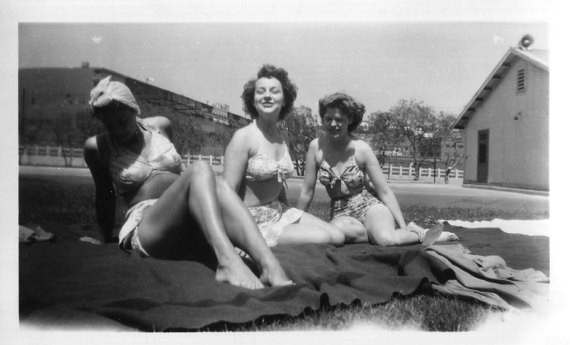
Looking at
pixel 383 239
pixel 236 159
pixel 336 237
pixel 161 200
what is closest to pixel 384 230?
pixel 383 239

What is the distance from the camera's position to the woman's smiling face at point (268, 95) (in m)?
2.76

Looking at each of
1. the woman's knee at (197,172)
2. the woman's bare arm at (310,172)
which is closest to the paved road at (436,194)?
the woman's bare arm at (310,172)

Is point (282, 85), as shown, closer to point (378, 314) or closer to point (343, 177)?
point (343, 177)

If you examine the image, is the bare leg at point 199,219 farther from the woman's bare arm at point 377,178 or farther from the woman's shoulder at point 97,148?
the woman's bare arm at point 377,178

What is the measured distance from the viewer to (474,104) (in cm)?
328

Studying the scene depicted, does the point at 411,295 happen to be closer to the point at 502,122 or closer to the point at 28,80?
the point at 502,122

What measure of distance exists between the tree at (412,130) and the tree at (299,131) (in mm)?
431

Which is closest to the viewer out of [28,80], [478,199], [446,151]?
[28,80]

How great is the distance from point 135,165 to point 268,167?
2.31 ft

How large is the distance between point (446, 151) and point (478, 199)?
0.63 metres

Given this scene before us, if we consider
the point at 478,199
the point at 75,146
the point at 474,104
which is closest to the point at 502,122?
the point at 474,104

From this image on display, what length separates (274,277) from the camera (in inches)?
83.4

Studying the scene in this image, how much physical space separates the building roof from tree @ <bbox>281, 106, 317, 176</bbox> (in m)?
1.04

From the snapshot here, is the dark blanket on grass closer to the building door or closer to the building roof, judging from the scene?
the building door
